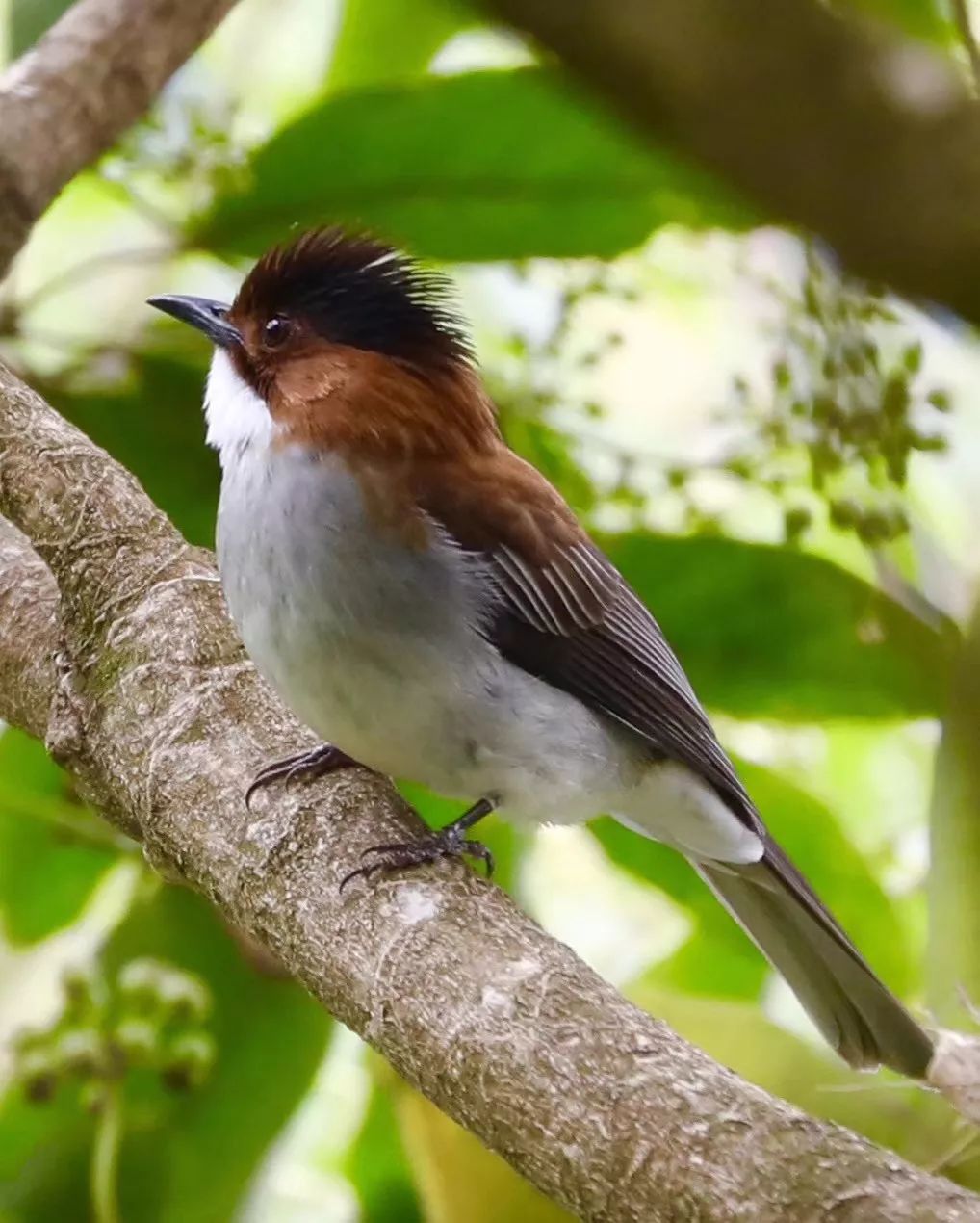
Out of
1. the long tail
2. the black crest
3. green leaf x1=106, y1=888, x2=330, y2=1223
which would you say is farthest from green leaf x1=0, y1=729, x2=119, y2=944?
the long tail

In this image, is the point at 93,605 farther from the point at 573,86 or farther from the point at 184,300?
the point at 573,86

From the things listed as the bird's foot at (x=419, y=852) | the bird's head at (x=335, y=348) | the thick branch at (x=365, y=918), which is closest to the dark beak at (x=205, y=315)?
the bird's head at (x=335, y=348)

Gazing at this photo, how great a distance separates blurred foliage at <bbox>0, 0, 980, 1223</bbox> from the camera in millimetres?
1602

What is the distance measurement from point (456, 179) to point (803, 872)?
1057mm

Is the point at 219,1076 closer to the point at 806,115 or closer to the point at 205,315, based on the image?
the point at 205,315

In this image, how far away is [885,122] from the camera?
0.69 ft

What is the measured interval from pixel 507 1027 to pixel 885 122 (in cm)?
91

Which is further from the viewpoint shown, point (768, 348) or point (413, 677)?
point (768, 348)

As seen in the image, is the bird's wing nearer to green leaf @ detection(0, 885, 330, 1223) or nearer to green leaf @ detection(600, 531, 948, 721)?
green leaf @ detection(600, 531, 948, 721)

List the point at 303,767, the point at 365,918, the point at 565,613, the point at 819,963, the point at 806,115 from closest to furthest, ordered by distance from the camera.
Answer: the point at 806,115 → the point at 365,918 → the point at 303,767 → the point at 565,613 → the point at 819,963

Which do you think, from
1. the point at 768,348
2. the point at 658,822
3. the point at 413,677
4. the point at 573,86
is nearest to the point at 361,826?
the point at 413,677

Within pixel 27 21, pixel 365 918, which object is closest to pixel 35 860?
pixel 365 918

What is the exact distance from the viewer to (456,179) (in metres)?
2.03

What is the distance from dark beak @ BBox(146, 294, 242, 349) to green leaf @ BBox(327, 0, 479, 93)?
0.62 metres
